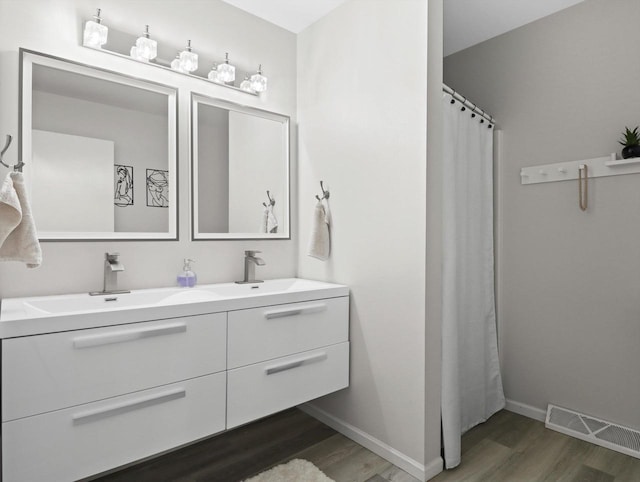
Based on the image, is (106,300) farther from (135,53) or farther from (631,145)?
(631,145)

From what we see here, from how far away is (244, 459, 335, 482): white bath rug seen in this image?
176 cm

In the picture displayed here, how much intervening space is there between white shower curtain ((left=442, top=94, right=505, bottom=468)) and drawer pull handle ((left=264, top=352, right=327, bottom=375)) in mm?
615

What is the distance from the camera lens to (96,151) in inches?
70.7

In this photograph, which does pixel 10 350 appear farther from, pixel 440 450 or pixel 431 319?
pixel 440 450

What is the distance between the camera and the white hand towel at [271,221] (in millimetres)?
2389

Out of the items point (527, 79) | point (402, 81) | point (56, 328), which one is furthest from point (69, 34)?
point (527, 79)

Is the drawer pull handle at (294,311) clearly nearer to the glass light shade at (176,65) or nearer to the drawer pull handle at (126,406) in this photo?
the drawer pull handle at (126,406)

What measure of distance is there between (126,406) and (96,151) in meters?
1.14

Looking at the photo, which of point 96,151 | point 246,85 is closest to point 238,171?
point 246,85

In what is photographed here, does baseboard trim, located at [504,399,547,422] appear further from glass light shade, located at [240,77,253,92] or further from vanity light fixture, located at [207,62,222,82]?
vanity light fixture, located at [207,62,222,82]

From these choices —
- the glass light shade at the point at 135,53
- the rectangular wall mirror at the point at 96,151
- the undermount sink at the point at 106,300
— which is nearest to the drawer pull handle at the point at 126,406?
the undermount sink at the point at 106,300

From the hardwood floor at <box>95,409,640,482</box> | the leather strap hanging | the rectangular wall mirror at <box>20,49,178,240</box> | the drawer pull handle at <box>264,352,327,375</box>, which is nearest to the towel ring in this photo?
the rectangular wall mirror at <box>20,49,178,240</box>

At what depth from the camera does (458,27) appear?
2.52 m

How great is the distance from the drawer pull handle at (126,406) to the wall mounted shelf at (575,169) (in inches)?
89.7
